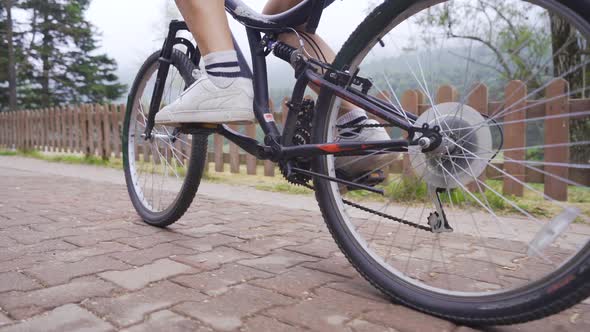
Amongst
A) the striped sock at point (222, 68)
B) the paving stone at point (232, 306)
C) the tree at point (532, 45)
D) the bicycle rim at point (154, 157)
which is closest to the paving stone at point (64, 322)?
the paving stone at point (232, 306)

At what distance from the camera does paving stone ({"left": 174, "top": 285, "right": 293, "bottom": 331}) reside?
50.6 inches

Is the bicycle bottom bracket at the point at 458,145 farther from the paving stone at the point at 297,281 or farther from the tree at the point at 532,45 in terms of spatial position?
the paving stone at the point at 297,281

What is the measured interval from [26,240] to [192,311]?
1327 millimetres

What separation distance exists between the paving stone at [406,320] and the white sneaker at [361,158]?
1.72 feet

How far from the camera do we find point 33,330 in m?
1.20

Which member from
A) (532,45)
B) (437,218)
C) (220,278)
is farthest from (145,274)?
(532,45)

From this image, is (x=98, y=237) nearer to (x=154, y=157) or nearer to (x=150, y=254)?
(x=150, y=254)

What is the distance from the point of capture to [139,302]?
1409 mm

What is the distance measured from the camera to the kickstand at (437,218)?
1.51 m

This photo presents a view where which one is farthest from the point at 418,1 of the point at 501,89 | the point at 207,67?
the point at 501,89

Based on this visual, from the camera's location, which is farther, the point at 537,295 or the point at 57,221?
the point at 57,221

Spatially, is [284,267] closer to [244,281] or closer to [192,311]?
[244,281]

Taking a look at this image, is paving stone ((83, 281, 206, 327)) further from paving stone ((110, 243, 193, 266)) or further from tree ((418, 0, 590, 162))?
tree ((418, 0, 590, 162))

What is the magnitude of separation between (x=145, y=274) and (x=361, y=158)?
933 millimetres
